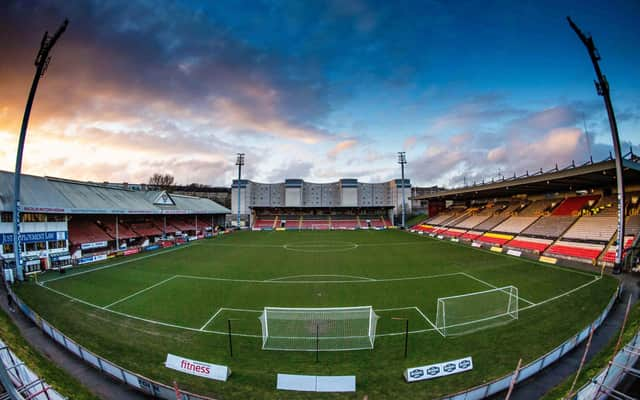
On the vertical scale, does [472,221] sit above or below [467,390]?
above

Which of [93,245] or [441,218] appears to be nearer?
[93,245]

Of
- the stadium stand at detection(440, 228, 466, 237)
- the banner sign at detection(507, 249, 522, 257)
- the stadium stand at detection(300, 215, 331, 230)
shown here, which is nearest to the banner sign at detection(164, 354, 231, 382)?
the banner sign at detection(507, 249, 522, 257)

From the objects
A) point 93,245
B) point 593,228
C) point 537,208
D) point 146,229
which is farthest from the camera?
point 146,229

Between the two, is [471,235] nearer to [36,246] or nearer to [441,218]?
[441,218]

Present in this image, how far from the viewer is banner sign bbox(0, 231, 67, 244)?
2075 centimetres

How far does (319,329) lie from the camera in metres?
10.3

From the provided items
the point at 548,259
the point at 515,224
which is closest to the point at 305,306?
the point at 548,259

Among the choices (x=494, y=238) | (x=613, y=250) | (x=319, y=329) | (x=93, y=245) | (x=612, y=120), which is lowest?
(x=319, y=329)

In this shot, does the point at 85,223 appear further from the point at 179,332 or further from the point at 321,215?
the point at 321,215

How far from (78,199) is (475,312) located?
3830cm

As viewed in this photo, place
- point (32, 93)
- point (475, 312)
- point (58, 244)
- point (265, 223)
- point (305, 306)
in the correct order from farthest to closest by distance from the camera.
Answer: point (265, 223) < point (58, 244) < point (32, 93) < point (305, 306) < point (475, 312)

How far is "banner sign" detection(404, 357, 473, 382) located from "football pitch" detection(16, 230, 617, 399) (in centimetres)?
15

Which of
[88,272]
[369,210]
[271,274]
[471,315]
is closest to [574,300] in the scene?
[471,315]

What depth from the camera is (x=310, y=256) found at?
1042 inches
